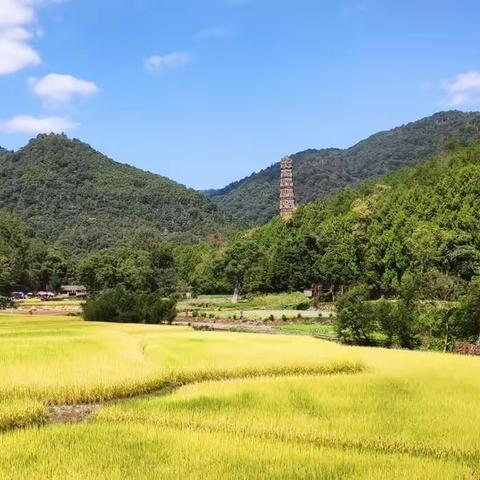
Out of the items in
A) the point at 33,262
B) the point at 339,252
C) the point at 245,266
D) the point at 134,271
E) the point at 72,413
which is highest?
the point at 339,252

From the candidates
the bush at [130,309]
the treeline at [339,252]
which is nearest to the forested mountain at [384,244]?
the treeline at [339,252]

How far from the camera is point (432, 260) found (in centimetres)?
7769

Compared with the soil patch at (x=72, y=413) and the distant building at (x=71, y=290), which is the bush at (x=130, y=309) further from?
the distant building at (x=71, y=290)

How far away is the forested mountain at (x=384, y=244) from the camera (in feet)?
257

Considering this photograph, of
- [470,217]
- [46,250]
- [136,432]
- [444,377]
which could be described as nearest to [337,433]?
[136,432]

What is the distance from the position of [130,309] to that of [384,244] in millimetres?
43904

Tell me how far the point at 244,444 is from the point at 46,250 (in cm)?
13890

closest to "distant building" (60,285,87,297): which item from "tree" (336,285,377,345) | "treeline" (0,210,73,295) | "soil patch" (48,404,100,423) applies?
"treeline" (0,210,73,295)

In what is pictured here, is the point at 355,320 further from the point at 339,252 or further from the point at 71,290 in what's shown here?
the point at 71,290

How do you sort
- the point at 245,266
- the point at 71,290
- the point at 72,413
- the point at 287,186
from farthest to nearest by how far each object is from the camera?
the point at 287,186
the point at 71,290
the point at 245,266
the point at 72,413

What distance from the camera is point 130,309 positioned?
58.3m

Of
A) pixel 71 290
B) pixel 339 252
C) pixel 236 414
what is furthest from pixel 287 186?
pixel 236 414

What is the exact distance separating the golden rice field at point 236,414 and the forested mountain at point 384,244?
47.1 metres

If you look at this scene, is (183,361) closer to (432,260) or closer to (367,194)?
(432,260)
